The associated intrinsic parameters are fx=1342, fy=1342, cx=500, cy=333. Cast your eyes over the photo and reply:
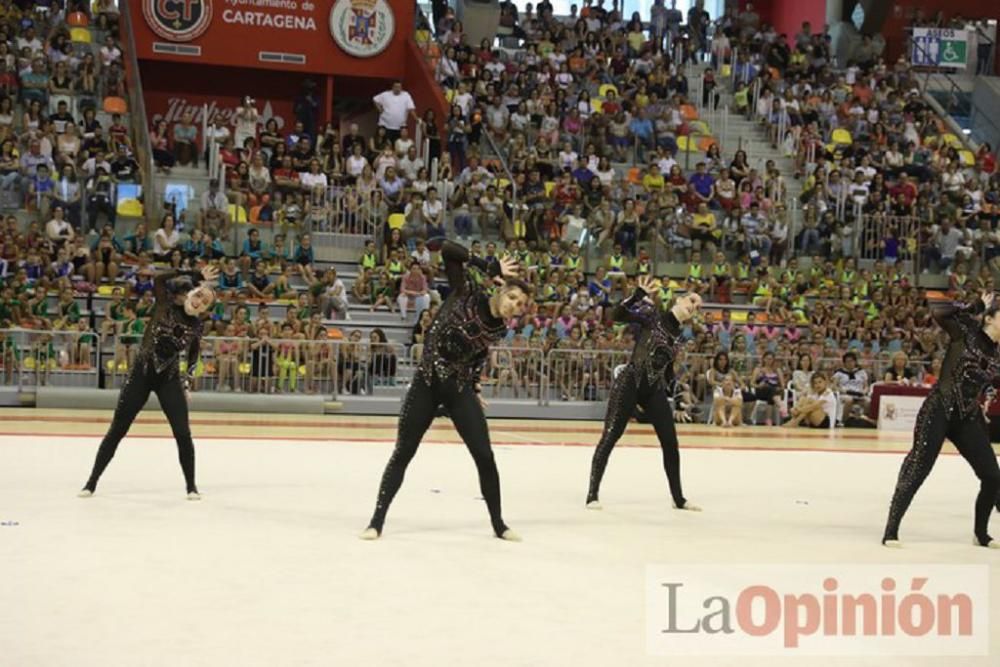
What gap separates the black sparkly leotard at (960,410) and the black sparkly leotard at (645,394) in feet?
6.56

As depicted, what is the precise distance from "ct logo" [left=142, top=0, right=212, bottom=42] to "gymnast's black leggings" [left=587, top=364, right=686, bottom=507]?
1998cm

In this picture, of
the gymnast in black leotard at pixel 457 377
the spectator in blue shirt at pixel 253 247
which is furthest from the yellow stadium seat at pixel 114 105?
the gymnast in black leotard at pixel 457 377

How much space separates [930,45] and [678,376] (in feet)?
58.7

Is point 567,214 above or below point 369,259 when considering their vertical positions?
above

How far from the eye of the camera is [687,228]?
25.5m

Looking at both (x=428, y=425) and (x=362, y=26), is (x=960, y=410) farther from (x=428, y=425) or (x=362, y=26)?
(x=362, y=26)

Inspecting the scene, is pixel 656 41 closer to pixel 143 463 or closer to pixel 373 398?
pixel 373 398

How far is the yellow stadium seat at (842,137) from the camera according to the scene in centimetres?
2972

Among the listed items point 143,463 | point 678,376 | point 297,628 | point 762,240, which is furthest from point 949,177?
point 297,628

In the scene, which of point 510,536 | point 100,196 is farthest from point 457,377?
point 100,196

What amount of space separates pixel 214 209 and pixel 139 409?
12978 mm

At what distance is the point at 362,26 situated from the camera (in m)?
29.2

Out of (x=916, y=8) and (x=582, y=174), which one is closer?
(x=582, y=174)

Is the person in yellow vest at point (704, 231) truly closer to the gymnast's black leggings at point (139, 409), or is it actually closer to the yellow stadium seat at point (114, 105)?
the yellow stadium seat at point (114, 105)
